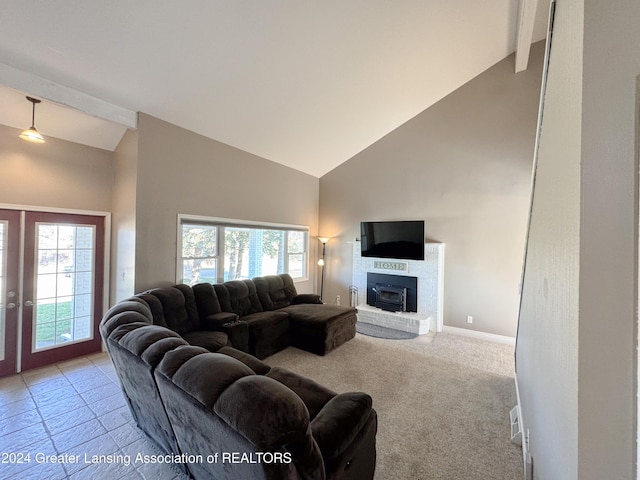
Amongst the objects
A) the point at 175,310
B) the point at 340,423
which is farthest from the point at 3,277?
the point at 340,423

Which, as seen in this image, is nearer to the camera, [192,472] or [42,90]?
[192,472]

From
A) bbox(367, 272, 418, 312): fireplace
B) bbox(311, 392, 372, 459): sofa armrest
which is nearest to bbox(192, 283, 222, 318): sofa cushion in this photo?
bbox(311, 392, 372, 459): sofa armrest

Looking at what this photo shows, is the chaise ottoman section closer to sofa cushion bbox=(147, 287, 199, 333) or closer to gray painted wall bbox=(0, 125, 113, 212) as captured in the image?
sofa cushion bbox=(147, 287, 199, 333)

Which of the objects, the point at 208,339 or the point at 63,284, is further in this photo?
the point at 63,284

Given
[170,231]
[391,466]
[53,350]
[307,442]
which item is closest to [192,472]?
[307,442]

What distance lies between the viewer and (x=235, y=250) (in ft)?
15.5

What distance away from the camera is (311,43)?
304 centimetres

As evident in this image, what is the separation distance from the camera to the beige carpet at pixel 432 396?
1.95m

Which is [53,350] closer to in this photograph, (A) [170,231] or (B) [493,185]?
(A) [170,231]

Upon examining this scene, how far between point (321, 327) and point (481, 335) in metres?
2.91

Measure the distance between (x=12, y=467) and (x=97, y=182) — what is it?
3.29m

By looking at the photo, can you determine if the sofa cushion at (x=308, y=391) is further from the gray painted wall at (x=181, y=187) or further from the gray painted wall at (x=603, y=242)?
the gray painted wall at (x=181, y=187)

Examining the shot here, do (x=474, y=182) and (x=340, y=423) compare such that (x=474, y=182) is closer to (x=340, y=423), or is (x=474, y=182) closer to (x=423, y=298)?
(x=423, y=298)

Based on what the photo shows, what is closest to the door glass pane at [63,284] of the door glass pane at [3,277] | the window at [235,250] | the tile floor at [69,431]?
the door glass pane at [3,277]
